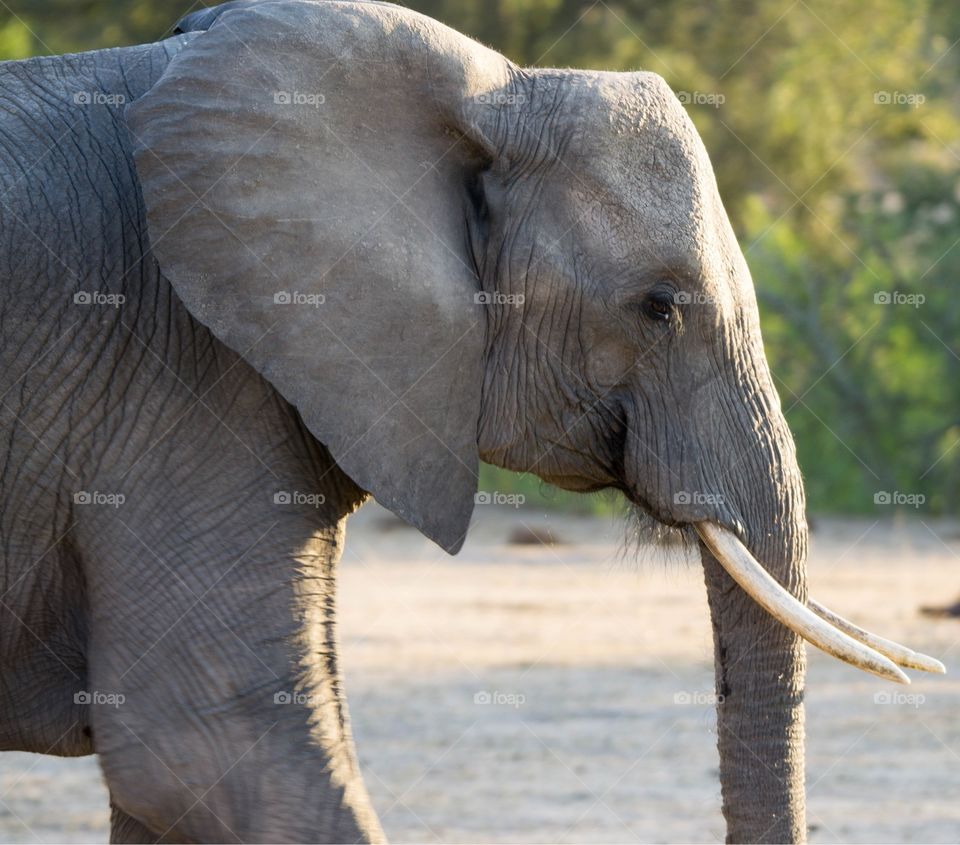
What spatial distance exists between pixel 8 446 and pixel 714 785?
3768mm

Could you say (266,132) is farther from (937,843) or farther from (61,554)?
(937,843)

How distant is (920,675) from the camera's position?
8.61 m

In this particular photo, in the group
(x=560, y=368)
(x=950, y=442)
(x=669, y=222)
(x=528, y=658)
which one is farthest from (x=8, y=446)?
(x=950, y=442)

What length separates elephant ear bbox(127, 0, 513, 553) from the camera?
3.65 m

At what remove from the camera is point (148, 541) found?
3.64m

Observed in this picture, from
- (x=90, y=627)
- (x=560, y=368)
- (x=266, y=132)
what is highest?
(x=266, y=132)
